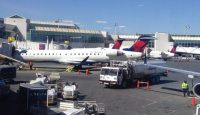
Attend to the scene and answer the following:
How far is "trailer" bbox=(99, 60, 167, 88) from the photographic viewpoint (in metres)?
43.2

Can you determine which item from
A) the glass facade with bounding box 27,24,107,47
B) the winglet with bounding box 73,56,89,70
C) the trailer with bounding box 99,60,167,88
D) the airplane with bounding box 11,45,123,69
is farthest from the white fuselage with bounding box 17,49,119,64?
the glass facade with bounding box 27,24,107,47

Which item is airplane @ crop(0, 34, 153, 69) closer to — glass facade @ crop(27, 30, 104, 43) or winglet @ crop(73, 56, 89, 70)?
winglet @ crop(73, 56, 89, 70)

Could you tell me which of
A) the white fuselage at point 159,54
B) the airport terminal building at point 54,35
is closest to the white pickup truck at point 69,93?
the white fuselage at point 159,54

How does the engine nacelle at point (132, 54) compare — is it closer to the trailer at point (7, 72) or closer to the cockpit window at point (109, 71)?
the cockpit window at point (109, 71)

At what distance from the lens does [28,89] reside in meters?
27.1

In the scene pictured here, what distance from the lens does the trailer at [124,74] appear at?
43150mm

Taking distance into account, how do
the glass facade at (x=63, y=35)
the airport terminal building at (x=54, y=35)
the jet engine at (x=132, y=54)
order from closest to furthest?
1. the jet engine at (x=132, y=54)
2. the airport terminal building at (x=54, y=35)
3. the glass facade at (x=63, y=35)

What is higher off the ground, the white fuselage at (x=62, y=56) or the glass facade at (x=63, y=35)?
the glass facade at (x=63, y=35)

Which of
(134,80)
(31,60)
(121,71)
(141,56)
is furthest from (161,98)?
(31,60)

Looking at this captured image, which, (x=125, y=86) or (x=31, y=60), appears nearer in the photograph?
(x=125, y=86)

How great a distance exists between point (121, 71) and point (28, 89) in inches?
737

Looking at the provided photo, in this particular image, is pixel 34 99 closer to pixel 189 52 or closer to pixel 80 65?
pixel 80 65

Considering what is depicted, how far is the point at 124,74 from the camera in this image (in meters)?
44.5

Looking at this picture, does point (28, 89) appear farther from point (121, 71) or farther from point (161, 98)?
point (121, 71)
